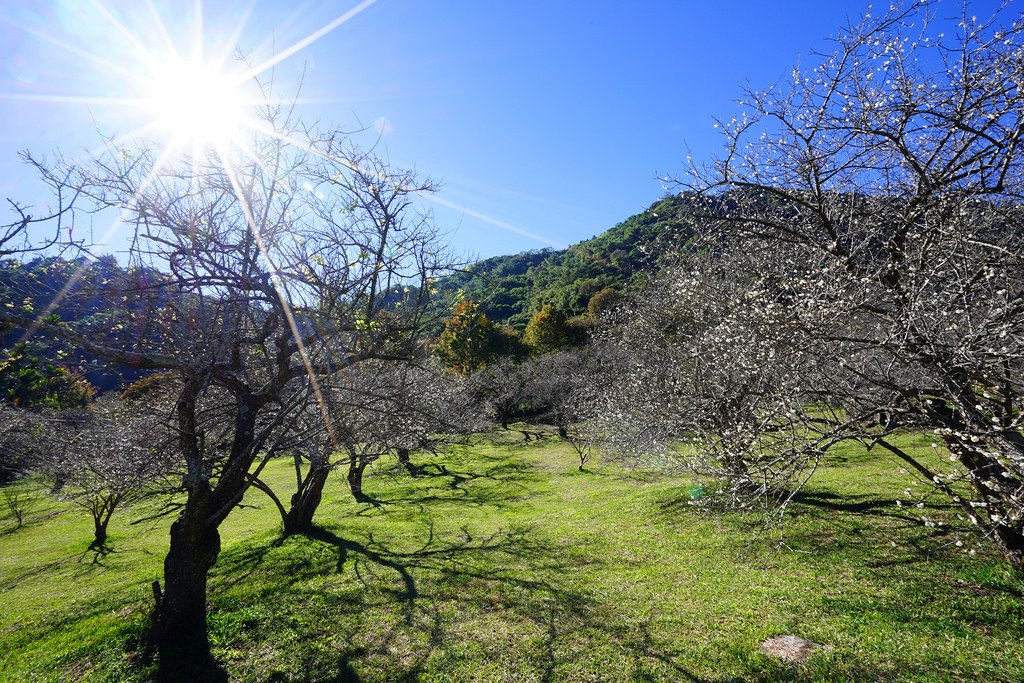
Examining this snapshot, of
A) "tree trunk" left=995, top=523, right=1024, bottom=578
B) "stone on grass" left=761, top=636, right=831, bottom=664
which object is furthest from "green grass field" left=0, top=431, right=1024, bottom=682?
"tree trunk" left=995, top=523, right=1024, bottom=578

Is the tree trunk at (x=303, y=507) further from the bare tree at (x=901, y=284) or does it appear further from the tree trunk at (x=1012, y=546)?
the tree trunk at (x=1012, y=546)

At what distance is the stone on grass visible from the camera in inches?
245

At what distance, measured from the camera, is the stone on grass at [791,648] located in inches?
245

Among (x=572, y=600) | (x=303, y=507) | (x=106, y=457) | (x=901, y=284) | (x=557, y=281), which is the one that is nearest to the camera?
(x=901, y=284)

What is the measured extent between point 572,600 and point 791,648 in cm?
354

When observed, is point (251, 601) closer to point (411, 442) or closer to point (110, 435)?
point (411, 442)

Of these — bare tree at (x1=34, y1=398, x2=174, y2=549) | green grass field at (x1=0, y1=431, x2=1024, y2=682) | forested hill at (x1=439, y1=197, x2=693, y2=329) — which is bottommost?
green grass field at (x1=0, y1=431, x2=1024, y2=682)

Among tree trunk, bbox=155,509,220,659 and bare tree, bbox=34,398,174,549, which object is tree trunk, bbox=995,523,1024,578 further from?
bare tree, bbox=34,398,174,549

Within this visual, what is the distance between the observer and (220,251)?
7000 millimetres

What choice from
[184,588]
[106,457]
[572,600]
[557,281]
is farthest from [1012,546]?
[557,281]

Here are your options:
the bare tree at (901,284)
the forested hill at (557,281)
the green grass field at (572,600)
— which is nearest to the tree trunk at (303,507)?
the green grass field at (572,600)

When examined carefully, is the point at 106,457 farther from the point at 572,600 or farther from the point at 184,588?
the point at 572,600

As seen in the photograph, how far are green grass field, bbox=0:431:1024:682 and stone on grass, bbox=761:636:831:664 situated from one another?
0.14m

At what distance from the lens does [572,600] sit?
8.80m
